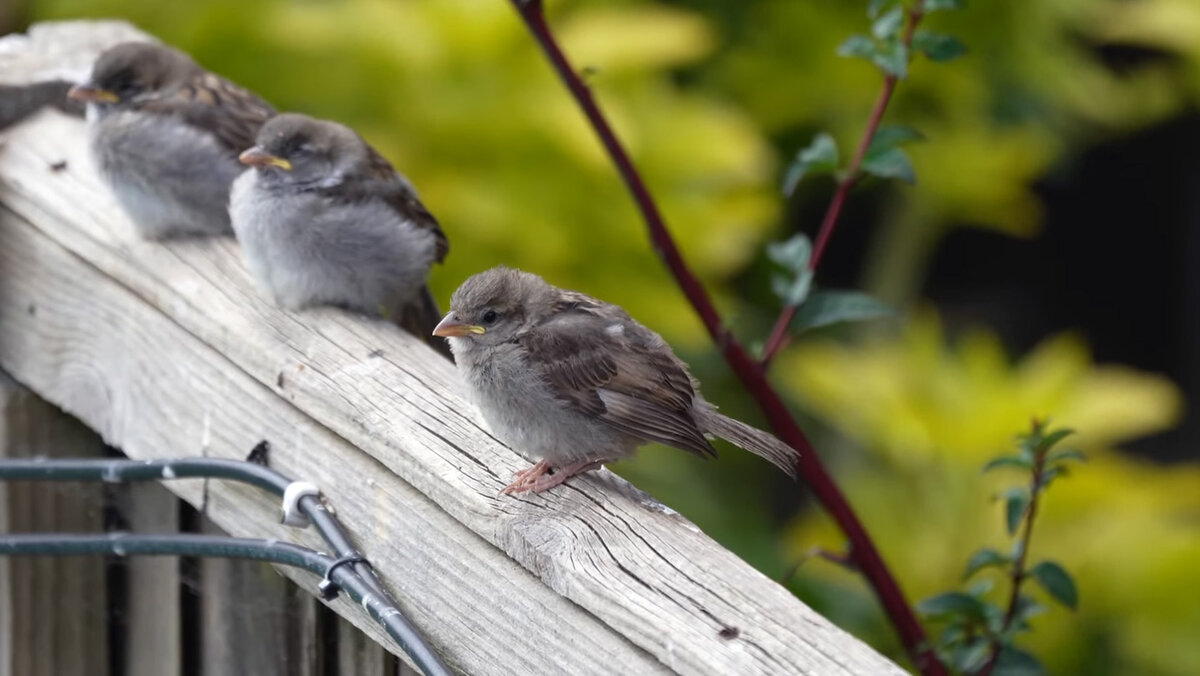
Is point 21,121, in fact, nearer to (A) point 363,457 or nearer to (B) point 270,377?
(B) point 270,377

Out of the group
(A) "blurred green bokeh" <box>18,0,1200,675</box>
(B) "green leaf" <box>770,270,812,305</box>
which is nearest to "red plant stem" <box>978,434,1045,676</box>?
(B) "green leaf" <box>770,270,812,305</box>

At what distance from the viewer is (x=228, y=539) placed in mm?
2299

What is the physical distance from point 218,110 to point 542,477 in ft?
7.98

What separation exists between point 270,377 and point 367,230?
1370 millimetres

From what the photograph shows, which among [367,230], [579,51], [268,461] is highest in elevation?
[579,51]

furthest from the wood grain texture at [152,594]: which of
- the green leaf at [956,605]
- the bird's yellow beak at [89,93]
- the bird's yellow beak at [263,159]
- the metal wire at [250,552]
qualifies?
the green leaf at [956,605]

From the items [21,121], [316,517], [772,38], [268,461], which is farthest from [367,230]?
[772,38]

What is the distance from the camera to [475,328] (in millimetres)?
2980

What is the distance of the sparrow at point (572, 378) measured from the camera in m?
2.70

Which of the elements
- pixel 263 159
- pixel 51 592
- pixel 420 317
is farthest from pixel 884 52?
pixel 51 592

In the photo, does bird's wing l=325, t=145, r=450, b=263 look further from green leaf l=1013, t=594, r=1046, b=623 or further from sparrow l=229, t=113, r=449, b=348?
green leaf l=1013, t=594, r=1046, b=623

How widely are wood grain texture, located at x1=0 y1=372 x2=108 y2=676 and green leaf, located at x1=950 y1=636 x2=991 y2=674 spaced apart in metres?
1.62

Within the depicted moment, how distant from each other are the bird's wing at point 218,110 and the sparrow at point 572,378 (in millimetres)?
1598

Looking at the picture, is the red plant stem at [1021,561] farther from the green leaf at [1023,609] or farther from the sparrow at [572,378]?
the sparrow at [572,378]
